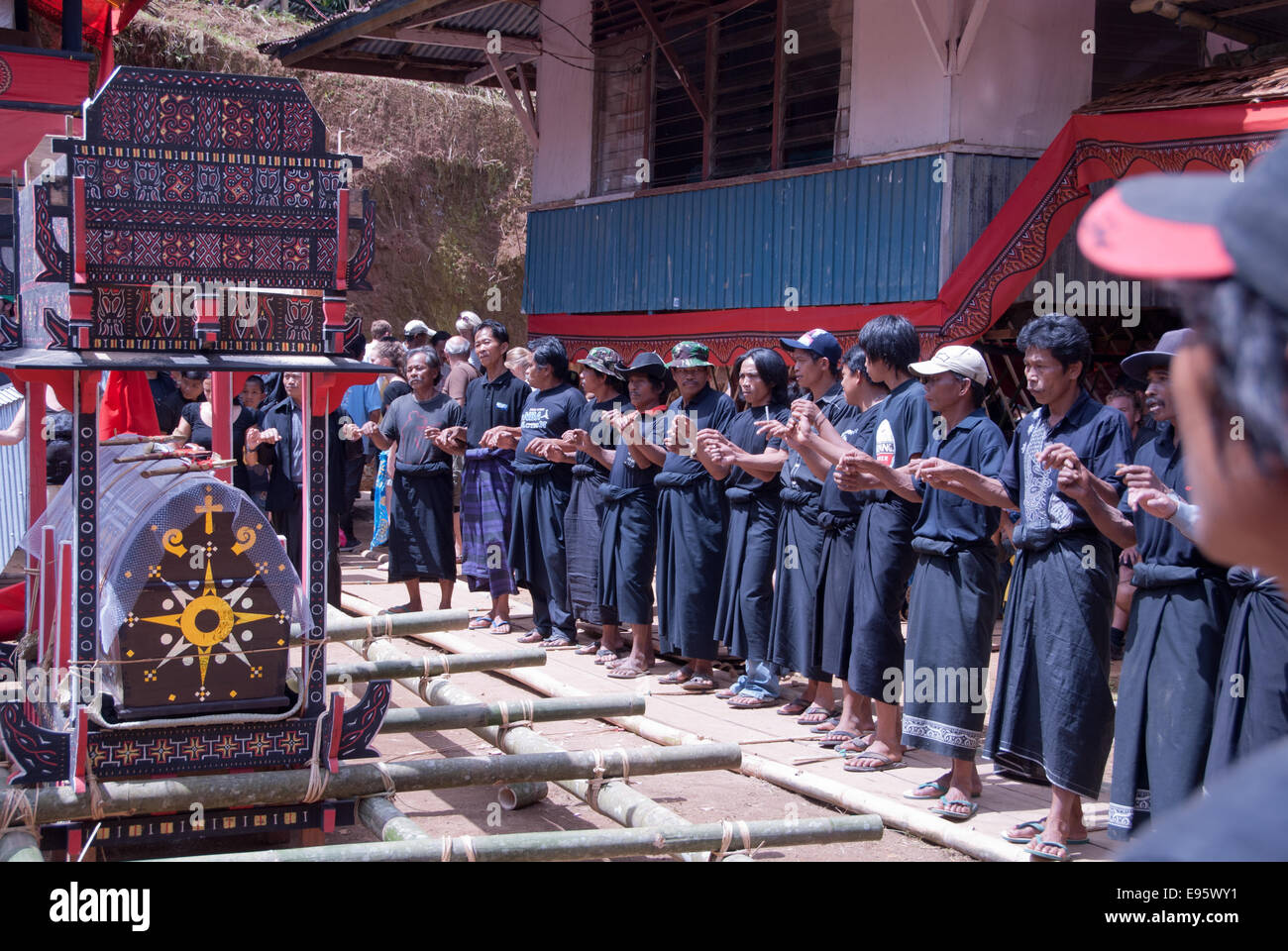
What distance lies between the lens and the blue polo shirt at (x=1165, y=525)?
359 cm

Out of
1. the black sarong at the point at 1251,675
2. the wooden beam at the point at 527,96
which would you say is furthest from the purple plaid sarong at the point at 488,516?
the wooden beam at the point at 527,96

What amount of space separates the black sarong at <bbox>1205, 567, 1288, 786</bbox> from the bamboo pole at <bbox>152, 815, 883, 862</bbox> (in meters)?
0.99

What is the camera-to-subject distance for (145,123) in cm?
369

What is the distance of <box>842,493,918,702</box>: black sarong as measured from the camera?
199 inches

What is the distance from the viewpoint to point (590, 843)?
3.39 meters

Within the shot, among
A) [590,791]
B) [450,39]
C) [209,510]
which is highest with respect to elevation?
[450,39]

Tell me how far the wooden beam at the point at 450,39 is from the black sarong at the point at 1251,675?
33.2 feet

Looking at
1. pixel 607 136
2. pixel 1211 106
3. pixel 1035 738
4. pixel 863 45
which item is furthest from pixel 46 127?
pixel 1035 738

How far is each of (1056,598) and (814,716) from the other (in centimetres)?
199

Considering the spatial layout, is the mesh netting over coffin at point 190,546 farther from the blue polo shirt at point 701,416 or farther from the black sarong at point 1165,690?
the blue polo shirt at point 701,416

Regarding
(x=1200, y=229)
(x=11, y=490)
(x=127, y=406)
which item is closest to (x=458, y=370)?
(x=127, y=406)

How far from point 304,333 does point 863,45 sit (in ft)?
21.7

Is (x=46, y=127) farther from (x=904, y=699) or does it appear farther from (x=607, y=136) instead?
(x=904, y=699)

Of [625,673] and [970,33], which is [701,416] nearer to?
[625,673]
